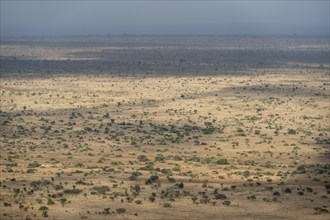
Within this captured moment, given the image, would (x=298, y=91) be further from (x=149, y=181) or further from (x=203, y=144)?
(x=149, y=181)

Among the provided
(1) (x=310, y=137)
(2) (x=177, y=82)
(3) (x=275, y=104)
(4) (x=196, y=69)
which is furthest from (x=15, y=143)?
(4) (x=196, y=69)

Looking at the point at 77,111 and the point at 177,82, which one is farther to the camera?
the point at 177,82

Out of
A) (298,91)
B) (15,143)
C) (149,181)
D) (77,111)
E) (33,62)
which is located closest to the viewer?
(149,181)

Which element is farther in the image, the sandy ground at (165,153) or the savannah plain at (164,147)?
the savannah plain at (164,147)

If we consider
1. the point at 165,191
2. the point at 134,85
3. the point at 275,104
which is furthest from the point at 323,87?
the point at 165,191

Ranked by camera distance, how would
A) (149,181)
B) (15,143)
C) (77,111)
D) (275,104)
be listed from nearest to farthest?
(149,181) < (15,143) < (77,111) < (275,104)

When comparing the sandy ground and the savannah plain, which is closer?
the sandy ground

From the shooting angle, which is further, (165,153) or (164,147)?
(164,147)
